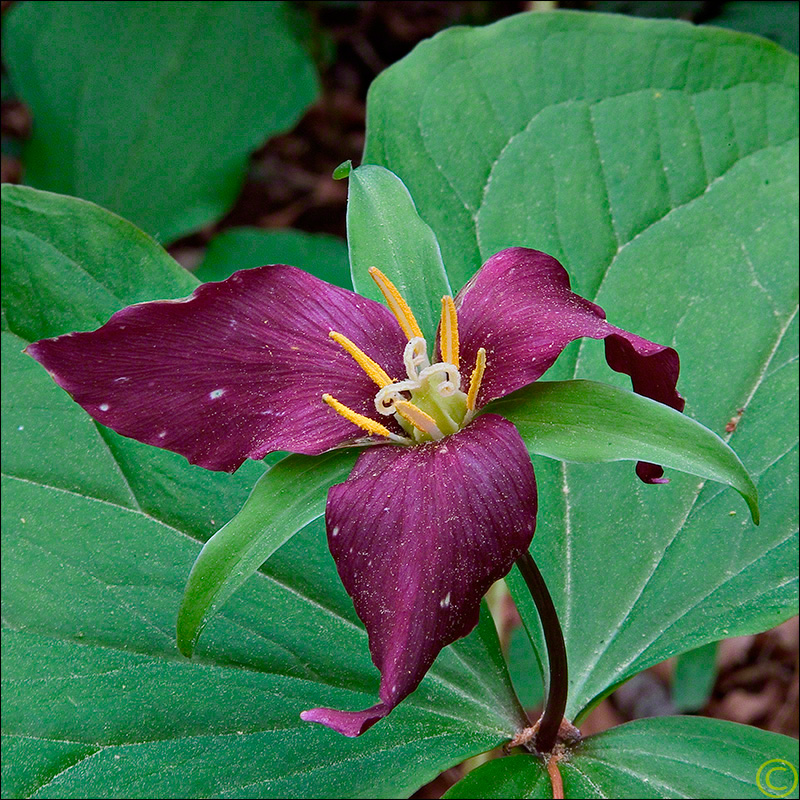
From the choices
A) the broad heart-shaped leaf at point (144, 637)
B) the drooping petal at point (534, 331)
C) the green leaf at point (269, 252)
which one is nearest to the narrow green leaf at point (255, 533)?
the drooping petal at point (534, 331)

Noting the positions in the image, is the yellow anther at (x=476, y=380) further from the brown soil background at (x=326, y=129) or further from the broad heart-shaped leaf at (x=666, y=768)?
the brown soil background at (x=326, y=129)

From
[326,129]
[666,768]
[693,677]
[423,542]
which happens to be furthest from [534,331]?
[326,129]

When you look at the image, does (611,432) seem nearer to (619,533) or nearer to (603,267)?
(619,533)

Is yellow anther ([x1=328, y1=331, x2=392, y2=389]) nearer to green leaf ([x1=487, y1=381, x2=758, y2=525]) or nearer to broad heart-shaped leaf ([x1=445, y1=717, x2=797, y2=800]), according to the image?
green leaf ([x1=487, y1=381, x2=758, y2=525])

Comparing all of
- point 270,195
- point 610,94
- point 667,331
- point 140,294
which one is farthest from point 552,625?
point 270,195

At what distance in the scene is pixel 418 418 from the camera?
0.67 meters

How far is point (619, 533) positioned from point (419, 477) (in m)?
0.44

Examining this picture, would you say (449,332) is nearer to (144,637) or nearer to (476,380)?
(476,380)

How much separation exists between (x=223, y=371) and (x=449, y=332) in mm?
170

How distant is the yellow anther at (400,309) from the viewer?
2.23ft

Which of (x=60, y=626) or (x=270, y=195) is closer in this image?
(x=60, y=626)

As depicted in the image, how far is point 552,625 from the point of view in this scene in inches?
29.3

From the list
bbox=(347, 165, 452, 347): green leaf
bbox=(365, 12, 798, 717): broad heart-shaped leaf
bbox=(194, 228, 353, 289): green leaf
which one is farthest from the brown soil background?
bbox=(347, 165, 452, 347): green leaf

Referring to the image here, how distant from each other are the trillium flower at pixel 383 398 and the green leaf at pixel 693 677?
0.96 m
